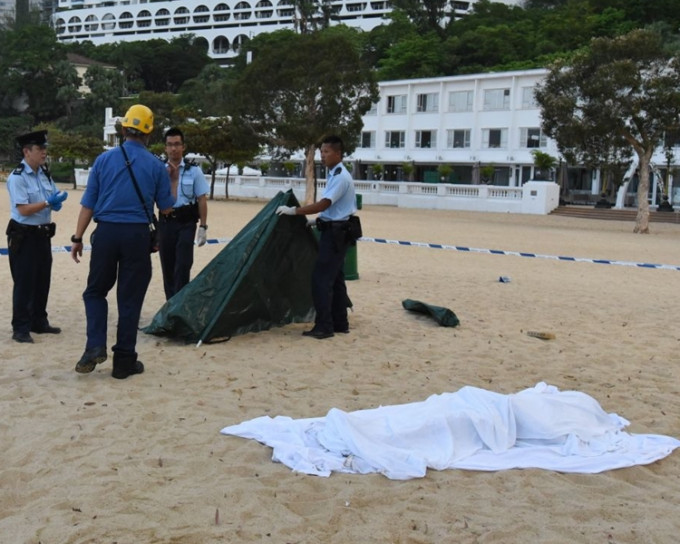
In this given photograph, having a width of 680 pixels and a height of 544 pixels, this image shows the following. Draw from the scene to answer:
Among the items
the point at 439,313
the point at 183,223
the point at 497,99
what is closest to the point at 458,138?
the point at 497,99

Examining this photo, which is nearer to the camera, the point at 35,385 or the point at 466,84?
the point at 35,385

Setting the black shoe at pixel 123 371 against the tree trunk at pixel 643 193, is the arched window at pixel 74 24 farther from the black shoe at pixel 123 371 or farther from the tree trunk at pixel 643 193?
the black shoe at pixel 123 371

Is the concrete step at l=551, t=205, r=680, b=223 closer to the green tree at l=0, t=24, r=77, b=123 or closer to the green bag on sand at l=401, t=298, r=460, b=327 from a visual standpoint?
the green bag on sand at l=401, t=298, r=460, b=327

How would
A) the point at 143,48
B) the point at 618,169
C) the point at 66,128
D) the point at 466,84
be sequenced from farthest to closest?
1. the point at 143,48
2. the point at 66,128
3. the point at 466,84
4. the point at 618,169

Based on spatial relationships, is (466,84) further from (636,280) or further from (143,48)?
(143,48)

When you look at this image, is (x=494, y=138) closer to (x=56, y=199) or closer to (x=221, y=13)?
(x=56, y=199)

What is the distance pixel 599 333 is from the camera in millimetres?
8594

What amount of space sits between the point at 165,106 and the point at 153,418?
59.1m

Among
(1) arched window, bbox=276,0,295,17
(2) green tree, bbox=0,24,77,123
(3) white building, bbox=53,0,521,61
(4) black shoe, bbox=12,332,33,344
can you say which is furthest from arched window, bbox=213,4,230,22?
(4) black shoe, bbox=12,332,33,344

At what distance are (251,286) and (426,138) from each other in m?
51.7

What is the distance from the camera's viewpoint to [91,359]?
5902mm

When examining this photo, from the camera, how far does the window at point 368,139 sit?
Answer: 199 ft

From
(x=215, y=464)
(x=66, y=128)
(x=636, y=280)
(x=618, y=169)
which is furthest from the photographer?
(x=66, y=128)

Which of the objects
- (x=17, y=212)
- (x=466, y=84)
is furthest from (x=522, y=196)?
(x=17, y=212)
